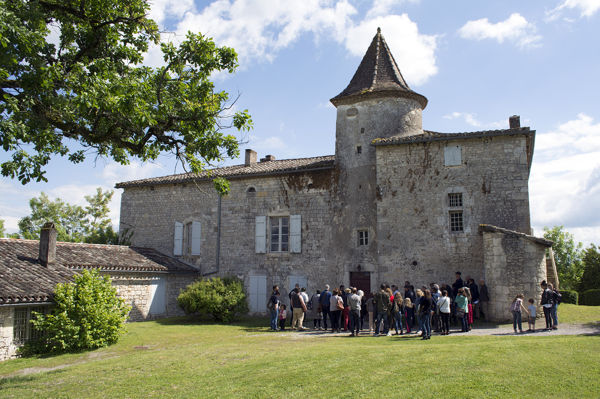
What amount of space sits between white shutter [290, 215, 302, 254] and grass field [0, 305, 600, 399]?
8123mm

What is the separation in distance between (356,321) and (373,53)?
13.3 m

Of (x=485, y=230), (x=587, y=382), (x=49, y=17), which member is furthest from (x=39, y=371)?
(x=485, y=230)

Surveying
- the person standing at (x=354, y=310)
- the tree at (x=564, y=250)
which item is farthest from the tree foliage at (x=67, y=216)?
the tree at (x=564, y=250)

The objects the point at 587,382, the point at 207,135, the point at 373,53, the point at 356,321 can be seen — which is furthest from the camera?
the point at 373,53

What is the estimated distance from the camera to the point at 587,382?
696 cm

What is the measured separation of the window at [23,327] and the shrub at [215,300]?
6025mm

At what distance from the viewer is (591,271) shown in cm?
2895

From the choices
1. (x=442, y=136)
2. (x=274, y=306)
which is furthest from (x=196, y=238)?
(x=442, y=136)

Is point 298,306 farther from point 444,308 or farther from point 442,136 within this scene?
point 442,136

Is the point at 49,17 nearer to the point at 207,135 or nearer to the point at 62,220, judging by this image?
the point at 207,135

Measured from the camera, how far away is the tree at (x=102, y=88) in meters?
7.84

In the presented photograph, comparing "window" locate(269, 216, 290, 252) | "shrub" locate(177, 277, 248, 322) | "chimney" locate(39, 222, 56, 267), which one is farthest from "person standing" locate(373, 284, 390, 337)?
"chimney" locate(39, 222, 56, 267)

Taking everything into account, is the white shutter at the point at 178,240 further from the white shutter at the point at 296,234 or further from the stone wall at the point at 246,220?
the white shutter at the point at 296,234

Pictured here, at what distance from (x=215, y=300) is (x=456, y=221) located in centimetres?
967
